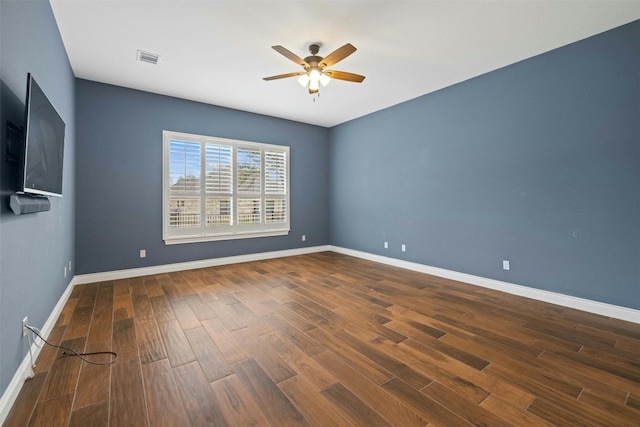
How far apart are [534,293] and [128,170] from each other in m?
5.89

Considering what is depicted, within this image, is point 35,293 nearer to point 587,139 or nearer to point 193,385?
point 193,385

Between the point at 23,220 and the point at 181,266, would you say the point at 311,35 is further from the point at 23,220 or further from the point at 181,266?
the point at 181,266

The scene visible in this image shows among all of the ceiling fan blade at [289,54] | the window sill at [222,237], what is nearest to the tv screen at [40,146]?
the ceiling fan blade at [289,54]

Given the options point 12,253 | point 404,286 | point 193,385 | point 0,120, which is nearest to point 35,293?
point 12,253

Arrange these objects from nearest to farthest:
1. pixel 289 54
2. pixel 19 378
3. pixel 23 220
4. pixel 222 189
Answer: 1. pixel 19 378
2. pixel 23 220
3. pixel 289 54
4. pixel 222 189

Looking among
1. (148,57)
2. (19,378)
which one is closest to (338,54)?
(148,57)

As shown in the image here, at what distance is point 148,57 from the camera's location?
329 centimetres

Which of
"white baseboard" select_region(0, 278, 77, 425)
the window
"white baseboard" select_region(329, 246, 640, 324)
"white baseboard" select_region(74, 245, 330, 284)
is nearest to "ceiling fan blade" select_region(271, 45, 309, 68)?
the window

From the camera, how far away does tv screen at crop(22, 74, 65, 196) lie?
1.59 m

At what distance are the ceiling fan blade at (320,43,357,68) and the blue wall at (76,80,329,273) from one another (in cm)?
281

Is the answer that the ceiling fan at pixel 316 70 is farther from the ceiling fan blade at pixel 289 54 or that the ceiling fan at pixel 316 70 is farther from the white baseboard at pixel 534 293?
the white baseboard at pixel 534 293

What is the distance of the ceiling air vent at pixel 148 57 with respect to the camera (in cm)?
320

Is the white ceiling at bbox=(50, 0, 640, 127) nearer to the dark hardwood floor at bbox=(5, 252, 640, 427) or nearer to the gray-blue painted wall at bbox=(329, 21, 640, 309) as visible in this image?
the gray-blue painted wall at bbox=(329, 21, 640, 309)

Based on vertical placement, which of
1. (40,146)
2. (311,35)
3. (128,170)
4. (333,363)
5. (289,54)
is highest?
(311,35)
